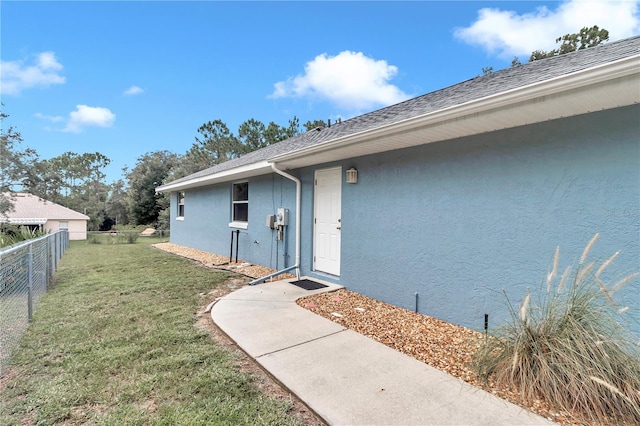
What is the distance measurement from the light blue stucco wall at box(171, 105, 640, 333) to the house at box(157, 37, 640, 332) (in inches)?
0.5

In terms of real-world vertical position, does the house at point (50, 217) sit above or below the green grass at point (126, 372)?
above

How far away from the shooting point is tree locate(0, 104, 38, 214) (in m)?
8.37

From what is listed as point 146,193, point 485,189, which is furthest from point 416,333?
point 146,193

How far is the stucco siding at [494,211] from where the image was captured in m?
2.65

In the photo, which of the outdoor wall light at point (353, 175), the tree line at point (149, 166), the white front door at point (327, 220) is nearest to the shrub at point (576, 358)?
the outdoor wall light at point (353, 175)

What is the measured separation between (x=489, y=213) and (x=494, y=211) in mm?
58

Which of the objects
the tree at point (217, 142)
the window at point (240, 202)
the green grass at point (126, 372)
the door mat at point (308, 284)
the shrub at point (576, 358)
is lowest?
the green grass at point (126, 372)

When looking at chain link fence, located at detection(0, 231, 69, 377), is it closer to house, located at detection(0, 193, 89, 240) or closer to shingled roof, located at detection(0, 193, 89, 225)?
house, located at detection(0, 193, 89, 240)

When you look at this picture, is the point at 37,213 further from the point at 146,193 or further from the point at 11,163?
the point at 11,163

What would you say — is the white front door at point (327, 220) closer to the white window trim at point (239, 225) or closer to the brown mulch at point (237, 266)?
the brown mulch at point (237, 266)

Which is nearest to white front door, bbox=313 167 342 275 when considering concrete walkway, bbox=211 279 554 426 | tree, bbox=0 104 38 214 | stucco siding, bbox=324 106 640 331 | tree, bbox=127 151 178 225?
stucco siding, bbox=324 106 640 331

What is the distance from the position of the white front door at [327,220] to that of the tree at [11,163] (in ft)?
30.1

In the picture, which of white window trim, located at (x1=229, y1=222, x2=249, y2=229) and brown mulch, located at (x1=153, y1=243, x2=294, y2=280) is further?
white window trim, located at (x1=229, y1=222, x2=249, y2=229)

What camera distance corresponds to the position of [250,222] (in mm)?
8367
